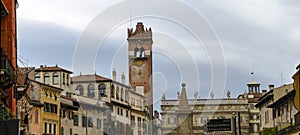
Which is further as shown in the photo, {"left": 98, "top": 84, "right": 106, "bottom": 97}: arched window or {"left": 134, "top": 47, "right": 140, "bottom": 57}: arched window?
{"left": 134, "top": 47, "right": 140, "bottom": 57}: arched window

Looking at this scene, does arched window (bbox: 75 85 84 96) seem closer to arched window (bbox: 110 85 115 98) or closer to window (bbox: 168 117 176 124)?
arched window (bbox: 110 85 115 98)

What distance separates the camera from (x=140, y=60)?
480 feet

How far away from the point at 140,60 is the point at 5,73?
10786 cm

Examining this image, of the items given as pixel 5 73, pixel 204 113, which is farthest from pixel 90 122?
pixel 5 73

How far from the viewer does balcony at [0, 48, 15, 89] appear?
38.5 m

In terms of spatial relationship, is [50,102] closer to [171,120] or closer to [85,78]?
[85,78]

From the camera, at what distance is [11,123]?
20.5 m

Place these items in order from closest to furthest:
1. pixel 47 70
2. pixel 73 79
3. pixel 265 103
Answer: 1. pixel 265 103
2. pixel 47 70
3. pixel 73 79

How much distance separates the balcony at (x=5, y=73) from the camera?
126ft

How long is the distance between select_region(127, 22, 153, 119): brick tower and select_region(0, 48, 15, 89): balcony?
8868 centimetres

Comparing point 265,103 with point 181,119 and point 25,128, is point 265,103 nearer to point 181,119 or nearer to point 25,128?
point 25,128

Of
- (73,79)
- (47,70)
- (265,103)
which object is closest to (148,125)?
(73,79)

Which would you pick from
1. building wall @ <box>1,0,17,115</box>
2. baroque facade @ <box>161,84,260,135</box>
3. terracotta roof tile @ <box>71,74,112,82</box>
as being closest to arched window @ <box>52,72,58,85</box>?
terracotta roof tile @ <box>71,74,112,82</box>

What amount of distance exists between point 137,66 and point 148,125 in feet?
50.9
